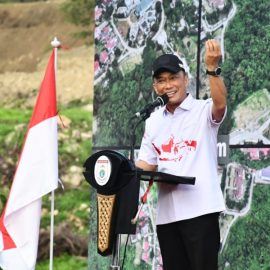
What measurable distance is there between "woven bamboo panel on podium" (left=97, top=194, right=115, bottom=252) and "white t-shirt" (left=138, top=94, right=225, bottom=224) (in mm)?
383

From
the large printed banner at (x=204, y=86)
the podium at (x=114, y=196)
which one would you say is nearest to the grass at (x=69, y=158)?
the large printed banner at (x=204, y=86)

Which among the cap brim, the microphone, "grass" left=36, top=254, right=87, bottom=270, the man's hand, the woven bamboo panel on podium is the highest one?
the man's hand

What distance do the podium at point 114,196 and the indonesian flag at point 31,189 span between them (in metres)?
1.56

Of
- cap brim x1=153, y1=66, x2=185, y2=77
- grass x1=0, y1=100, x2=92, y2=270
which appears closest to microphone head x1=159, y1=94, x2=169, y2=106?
cap brim x1=153, y1=66, x2=185, y2=77

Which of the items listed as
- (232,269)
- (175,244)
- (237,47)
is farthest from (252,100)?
(175,244)

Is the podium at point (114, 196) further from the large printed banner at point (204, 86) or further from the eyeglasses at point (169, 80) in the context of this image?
the large printed banner at point (204, 86)

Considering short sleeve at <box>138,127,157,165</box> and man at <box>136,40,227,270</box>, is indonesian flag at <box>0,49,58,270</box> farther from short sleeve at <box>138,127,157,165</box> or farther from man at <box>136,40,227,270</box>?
man at <box>136,40,227,270</box>

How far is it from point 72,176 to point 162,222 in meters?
8.51

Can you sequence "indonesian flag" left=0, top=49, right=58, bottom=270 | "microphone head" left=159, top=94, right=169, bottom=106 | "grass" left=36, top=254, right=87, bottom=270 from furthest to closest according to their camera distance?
"grass" left=36, top=254, right=87, bottom=270
"indonesian flag" left=0, top=49, right=58, bottom=270
"microphone head" left=159, top=94, right=169, bottom=106

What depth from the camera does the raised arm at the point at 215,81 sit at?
3496 millimetres

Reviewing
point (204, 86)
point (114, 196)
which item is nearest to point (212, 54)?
point (114, 196)

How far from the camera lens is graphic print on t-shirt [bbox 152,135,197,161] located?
3.80 meters

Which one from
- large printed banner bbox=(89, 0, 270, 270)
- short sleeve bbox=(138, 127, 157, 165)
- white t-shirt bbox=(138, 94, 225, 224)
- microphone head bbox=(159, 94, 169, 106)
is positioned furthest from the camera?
large printed banner bbox=(89, 0, 270, 270)

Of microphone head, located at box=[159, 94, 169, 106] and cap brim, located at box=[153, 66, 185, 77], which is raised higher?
cap brim, located at box=[153, 66, 185, 77]
